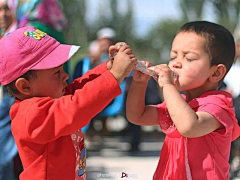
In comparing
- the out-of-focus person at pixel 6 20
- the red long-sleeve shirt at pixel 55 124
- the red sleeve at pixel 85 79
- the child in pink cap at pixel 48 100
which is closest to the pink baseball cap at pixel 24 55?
the child in pink cap at pixel 48 100

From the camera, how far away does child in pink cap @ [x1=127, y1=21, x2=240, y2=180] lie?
173 centimetres

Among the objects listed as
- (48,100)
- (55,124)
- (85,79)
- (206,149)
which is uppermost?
(85,79)

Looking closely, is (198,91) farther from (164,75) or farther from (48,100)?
(48,100)

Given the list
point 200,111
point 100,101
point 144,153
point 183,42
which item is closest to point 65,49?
point 100,101

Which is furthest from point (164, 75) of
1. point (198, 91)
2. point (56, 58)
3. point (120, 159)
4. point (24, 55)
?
point (120, 159)

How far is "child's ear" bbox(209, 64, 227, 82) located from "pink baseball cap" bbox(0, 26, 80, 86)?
72cm

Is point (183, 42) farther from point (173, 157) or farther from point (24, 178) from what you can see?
point (24, 178)

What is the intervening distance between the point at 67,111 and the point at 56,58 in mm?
330

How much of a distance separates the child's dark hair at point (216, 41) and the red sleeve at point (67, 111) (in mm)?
508

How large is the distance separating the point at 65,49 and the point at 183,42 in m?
0.59

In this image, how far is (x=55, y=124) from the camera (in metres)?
1.69

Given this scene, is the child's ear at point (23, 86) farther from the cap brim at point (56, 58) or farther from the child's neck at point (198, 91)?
the child's neck at point (198, 91)

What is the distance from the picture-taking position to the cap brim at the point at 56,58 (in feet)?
5.99

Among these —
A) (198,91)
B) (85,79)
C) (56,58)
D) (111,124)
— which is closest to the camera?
(56,58)
